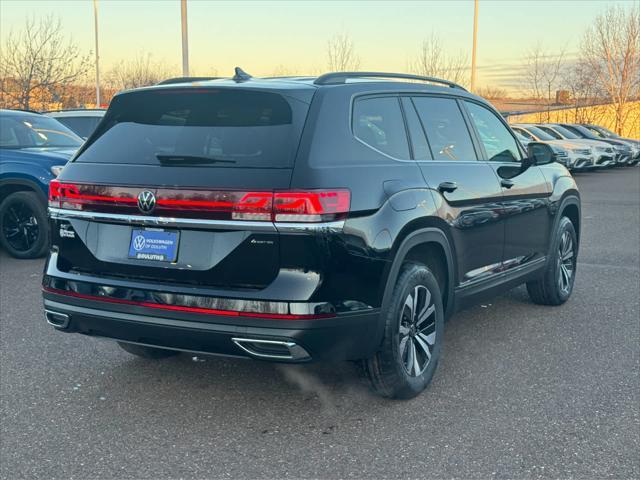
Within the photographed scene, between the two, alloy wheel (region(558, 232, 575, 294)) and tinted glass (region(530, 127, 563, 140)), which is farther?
tinted glass (region(530, 127, 563, 140))

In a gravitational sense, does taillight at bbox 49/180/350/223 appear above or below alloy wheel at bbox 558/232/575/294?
above

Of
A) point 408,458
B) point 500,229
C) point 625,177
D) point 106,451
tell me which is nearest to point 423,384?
point 408,458

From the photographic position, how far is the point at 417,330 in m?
4.37

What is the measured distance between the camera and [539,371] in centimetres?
481

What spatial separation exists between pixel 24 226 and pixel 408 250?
243 inches

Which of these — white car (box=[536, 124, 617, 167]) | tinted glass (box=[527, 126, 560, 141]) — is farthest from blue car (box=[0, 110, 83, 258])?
white car (box=[536, 124, 617, 167])

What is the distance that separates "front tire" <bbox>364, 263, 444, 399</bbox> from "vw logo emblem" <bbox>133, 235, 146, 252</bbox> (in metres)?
1.24

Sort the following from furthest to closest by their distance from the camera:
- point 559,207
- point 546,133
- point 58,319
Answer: point 546,133
point 559,207
point 58,319

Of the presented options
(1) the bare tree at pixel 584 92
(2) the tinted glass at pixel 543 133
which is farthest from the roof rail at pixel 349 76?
(1) the bare tree at pixel 584 92

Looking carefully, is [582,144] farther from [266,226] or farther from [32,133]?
[266,226]

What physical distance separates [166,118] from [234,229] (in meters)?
0.86

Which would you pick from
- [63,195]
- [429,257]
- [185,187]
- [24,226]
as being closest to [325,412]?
[429,257]

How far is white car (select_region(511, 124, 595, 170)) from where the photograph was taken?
22406 mm

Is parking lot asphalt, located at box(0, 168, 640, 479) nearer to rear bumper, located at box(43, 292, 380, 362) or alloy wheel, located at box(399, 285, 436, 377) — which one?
alloy wheel, located at box(399, 285, 436, 377)
